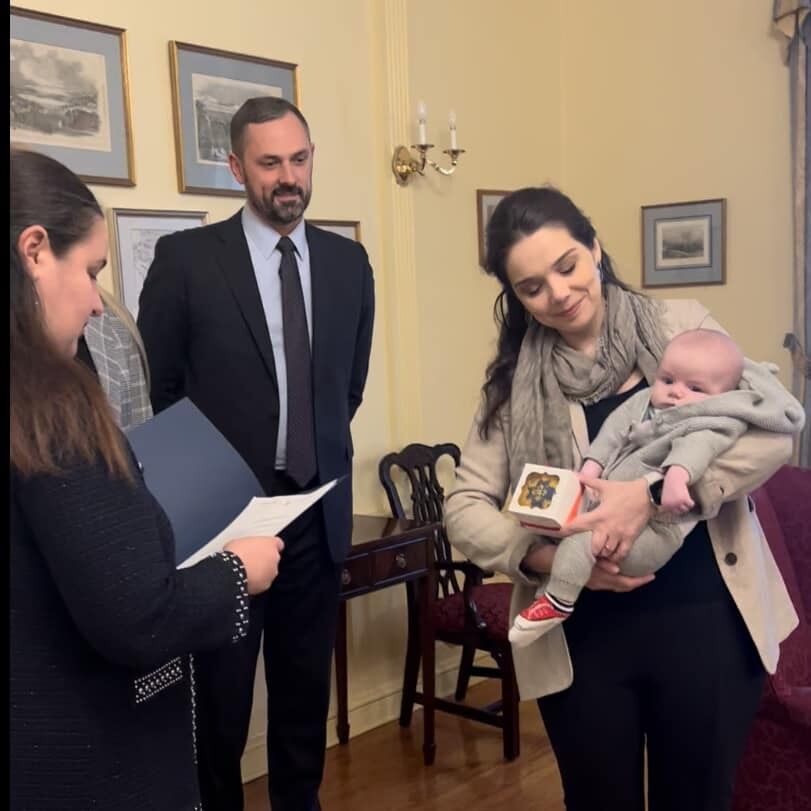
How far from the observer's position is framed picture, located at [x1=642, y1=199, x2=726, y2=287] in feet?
13.5

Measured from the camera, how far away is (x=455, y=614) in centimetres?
343

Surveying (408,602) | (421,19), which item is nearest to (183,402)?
(408,602)

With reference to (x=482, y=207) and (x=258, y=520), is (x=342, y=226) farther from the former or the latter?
(x=258, y=520)

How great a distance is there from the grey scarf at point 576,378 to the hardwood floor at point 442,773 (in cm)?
176

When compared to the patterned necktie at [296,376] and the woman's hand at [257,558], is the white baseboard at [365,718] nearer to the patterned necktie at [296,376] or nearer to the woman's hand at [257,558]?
the patterned necktie at [296,376]

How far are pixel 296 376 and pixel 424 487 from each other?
4.51 ft

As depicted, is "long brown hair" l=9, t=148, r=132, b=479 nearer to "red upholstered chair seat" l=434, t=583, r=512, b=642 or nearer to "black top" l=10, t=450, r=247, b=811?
"black top" l=10, t=450, r=247, b=811

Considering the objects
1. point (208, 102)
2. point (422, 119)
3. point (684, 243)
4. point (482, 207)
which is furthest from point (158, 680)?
point (684, 243)

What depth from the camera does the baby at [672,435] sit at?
5.00ft

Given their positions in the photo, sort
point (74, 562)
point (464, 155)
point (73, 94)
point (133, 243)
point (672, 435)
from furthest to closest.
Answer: point (464, 155), point (133, 243), point (73, 94), point (672, 435), point (74, 562)

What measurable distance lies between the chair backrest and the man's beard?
4.51 feet

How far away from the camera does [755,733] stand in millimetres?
2344

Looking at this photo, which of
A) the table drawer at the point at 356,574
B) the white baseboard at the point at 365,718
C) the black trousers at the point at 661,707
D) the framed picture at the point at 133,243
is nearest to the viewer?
the black trousers at the point at 661,707

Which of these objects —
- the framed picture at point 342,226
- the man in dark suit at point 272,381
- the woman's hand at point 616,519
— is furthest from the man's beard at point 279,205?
the woman's hand at point 616,519
